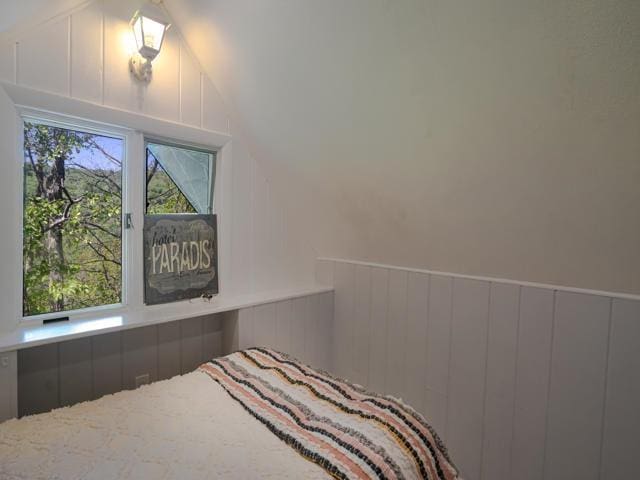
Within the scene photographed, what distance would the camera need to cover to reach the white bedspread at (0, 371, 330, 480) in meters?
0.95

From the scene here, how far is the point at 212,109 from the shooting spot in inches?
79.2

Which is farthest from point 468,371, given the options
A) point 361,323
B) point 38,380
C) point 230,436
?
point 38,380

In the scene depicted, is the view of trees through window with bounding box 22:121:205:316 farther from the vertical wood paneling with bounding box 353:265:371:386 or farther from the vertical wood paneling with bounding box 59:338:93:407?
the vertical wood paneling with bounding box 353:265:371:386

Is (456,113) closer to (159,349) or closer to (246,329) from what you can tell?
(246,329)

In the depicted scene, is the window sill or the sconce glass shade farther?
the sconce glass shade

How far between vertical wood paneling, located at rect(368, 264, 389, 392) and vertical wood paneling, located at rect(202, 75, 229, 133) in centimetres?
124

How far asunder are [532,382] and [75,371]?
6.64ft

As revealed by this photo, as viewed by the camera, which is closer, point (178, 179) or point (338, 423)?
point (338, 423)

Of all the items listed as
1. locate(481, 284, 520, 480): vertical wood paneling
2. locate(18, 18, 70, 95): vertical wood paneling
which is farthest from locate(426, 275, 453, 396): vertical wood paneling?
locate(18, 18, 70, 95): vertical wood paneling

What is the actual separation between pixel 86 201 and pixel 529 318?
2087mm

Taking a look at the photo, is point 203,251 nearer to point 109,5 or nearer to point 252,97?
point 252,97

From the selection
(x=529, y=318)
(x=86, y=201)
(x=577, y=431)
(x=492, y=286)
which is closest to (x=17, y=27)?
(x=86, y=201)

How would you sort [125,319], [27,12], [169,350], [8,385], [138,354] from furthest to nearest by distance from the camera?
[169,350] < [138,354] < [125,319] < [27,12] < [8,385]

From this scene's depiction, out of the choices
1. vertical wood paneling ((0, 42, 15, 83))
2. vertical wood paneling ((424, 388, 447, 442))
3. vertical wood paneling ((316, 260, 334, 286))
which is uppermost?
vertical wood paneling ((0, 42, 15, 83))
